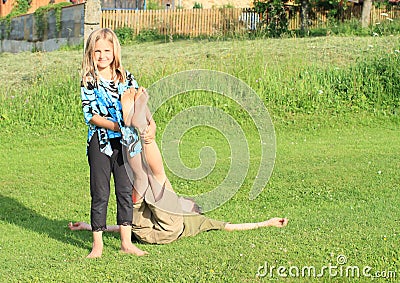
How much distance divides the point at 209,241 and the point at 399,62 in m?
7.47

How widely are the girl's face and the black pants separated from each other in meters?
0.54

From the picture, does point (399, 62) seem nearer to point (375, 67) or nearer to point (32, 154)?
point (375, 67)

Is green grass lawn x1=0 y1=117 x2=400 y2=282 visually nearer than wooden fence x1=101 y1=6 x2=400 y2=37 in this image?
Yes

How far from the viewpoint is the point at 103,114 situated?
4.86 meters

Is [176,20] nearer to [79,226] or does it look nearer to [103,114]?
[79,226]

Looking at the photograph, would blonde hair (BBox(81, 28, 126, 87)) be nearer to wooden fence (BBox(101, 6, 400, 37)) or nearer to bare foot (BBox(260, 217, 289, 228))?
bare foot (BBox(260, 217, 289, 228))

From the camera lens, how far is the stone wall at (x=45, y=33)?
2533 cm

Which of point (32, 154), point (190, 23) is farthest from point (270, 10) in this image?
point (32, 154)

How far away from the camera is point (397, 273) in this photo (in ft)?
14.8

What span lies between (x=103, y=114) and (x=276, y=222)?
183 cm

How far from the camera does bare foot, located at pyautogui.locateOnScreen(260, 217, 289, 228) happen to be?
5.62 meters

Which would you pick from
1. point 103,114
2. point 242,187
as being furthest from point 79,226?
point 242,187

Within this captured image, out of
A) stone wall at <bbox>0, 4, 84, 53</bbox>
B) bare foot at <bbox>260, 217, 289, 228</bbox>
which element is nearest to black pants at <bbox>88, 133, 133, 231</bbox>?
bare foot at <bbox>260, 217, 289, 228</bbox>

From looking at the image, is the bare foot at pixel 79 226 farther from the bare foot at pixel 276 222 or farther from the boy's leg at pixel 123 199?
the bare foot at pixel 276 222
